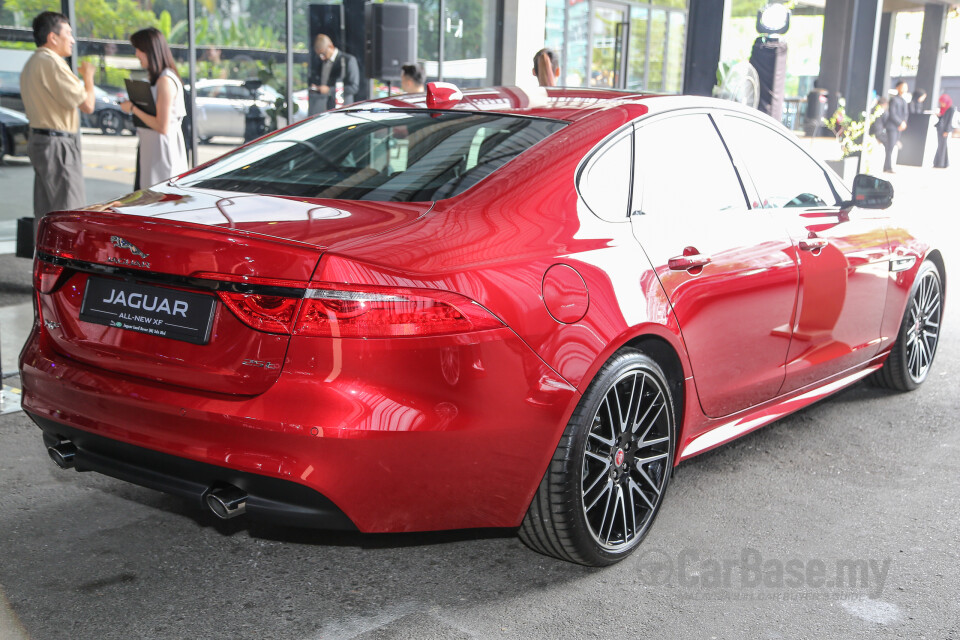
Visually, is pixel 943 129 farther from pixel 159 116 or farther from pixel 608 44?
pixel 159 116

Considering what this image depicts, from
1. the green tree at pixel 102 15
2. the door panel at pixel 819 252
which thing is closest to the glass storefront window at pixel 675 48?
the green tree at pixel 102 15

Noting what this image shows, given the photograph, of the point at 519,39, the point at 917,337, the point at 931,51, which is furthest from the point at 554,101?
the point at 931,51

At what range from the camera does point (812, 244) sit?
4047 mm

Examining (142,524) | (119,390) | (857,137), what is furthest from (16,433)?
(857,137)

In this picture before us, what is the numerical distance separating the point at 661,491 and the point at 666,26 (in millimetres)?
19463

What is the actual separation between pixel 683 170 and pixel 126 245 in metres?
1.93

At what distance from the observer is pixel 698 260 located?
11.2 feet

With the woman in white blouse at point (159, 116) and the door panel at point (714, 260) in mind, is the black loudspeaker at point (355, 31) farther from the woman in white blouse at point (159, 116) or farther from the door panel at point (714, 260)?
the door panel at point (714, 260)

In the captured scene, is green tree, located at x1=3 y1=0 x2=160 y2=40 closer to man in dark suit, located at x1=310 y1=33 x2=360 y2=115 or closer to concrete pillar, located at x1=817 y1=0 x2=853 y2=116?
man in dark suit, located at x1=310 y1=33 x2=360 y2=115

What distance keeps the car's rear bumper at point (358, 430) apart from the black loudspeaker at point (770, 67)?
52.0ft

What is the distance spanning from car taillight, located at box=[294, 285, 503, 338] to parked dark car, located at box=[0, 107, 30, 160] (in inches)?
324

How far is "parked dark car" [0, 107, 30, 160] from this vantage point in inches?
378

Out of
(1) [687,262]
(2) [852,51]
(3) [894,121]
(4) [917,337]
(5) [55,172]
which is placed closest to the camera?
(1) [687,262]

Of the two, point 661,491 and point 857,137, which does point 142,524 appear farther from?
point 857,137
